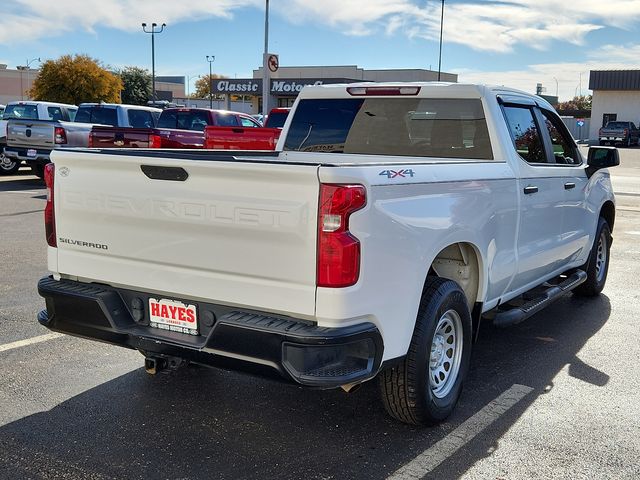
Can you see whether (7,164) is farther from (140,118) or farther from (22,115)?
(140,118)

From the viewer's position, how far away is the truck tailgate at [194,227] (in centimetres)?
327

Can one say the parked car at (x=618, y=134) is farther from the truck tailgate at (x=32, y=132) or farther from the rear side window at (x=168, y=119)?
the truck tailgate at (x=32, y=132)

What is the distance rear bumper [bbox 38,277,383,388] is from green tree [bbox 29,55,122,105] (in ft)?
165

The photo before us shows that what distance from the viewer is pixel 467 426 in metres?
4.18

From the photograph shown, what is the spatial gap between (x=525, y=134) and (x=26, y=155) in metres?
14.2

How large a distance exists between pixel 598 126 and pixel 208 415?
64.7 m

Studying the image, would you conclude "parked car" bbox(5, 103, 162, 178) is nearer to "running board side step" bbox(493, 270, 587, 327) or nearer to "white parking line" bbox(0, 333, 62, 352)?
"white parking line" bbox(0, 333, 62, 352)

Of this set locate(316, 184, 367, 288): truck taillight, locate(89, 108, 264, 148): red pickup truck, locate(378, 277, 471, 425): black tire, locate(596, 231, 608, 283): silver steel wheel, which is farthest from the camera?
locate(89, 108, 264, 148): red pickup truck

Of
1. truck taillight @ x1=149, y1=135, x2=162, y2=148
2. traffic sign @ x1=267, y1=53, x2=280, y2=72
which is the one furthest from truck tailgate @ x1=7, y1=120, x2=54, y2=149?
traffic sign @ x1=267, y1=53, x2=280, y2=72

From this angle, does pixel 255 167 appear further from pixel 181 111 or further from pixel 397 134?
pixel 181 111

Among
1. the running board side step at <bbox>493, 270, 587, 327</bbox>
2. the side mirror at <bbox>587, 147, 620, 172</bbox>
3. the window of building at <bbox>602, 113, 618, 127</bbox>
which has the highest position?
the window of building at <bbox>602, 113, 618, 127</bbox>

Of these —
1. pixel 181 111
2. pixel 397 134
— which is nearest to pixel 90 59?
pixel 181 111

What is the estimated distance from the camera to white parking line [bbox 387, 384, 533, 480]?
11.8 ft

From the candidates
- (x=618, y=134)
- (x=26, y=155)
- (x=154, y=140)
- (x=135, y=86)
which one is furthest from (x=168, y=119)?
(x=135, y=86)
